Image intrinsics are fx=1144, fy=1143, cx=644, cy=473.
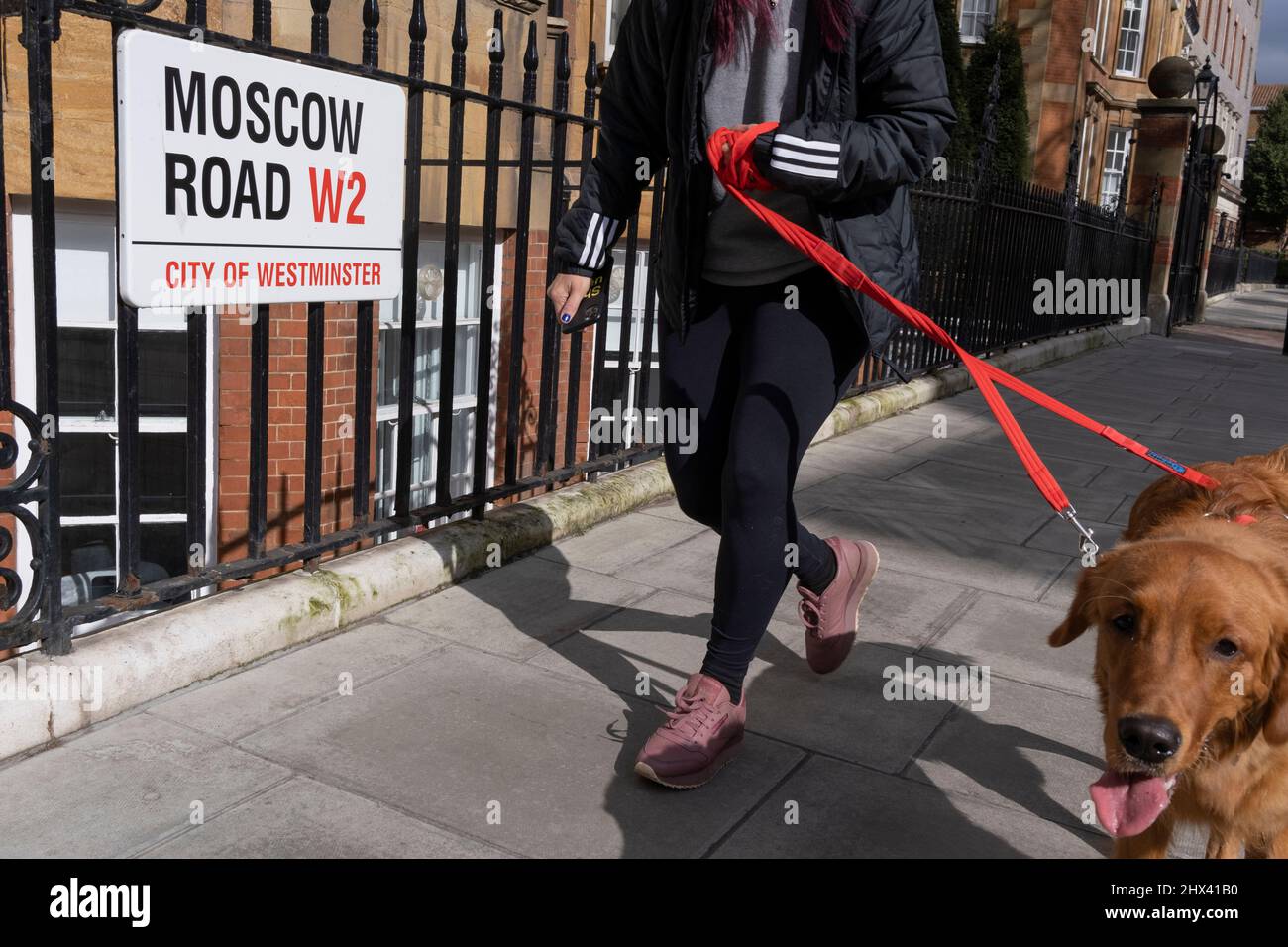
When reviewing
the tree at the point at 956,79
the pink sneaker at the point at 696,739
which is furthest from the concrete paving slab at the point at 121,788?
the tree at the point at 956,79

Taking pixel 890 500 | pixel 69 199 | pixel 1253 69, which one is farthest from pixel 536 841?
pixel 1253 69

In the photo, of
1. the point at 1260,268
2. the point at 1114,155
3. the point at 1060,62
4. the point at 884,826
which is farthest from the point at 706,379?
the point at 1260,268

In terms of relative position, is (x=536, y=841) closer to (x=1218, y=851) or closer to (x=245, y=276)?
(x=1218, y=851)

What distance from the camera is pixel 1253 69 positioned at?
222 feet

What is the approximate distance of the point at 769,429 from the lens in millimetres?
2719

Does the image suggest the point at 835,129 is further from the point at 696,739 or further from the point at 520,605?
the point at 520,605

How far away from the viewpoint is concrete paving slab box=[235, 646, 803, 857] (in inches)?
99.0

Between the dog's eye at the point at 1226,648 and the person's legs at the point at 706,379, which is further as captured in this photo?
the person's legs at the point at 706,379

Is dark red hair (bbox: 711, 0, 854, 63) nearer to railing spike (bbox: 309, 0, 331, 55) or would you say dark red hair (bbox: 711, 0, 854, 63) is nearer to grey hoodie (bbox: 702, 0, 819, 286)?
grey hoodie (bbox: 702, 0, 819, 286)

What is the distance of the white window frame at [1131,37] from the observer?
30.6m

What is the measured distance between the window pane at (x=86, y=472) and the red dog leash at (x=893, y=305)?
4104 millimetres

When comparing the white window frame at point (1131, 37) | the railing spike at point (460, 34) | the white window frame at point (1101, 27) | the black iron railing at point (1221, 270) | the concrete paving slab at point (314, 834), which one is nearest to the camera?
the concrete paving slab at point (314, 834)

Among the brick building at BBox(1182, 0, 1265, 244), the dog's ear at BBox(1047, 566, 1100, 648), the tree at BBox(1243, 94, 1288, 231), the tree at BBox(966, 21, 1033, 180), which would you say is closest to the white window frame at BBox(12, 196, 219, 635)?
the dog's ear at BBox(1047, 566, 1100, 648)

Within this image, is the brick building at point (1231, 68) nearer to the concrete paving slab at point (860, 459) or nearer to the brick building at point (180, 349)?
the concrete paving slab at point (860, 459)
